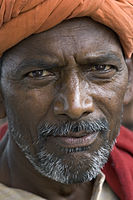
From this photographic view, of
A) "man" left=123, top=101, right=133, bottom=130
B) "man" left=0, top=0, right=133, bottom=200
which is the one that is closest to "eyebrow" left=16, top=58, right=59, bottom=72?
"man" left=0, top=0, right=133, bottom=200

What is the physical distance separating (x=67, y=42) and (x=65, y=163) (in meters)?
0.55

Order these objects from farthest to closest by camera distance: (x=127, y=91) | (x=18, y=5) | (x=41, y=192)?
(x=127, y=91)
(x=41, y=192)
(x=18, y=5)

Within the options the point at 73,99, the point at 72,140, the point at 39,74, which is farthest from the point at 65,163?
the point at 39,74

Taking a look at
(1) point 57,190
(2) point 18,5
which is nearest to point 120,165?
(1) point 57,190

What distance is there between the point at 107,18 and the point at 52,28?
26 cm

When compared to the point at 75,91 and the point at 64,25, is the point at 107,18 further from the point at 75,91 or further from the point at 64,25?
the point at 75,91

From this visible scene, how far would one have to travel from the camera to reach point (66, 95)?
6.43 ft

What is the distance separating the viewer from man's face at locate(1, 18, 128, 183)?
1984 mm

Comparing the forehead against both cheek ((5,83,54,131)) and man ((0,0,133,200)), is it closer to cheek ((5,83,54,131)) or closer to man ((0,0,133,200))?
man ((0,0,133,200))

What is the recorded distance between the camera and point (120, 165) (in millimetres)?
2543

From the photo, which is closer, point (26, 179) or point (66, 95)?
point (66, 95)

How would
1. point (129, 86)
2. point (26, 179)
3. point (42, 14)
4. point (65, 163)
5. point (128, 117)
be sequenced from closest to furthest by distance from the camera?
point (42, 14)
point (65, 163)
point (26, 179)
point (129, 86)
point (128, 117)

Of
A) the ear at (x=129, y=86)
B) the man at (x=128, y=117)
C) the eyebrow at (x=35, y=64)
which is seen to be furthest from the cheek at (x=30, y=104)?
the man at (x=128, y=117)

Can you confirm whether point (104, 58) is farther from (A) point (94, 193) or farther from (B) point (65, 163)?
(A) point (94, 193)
